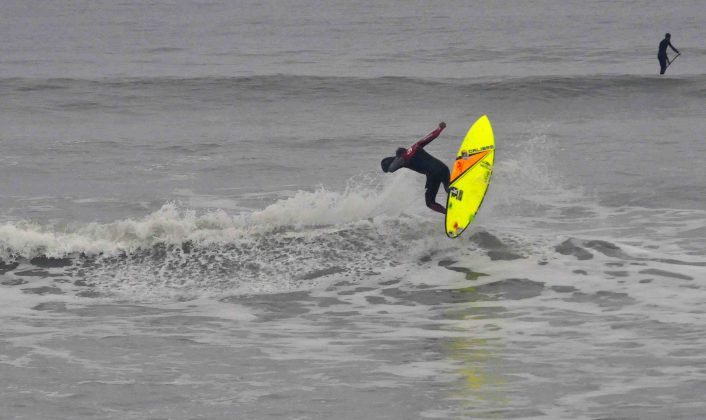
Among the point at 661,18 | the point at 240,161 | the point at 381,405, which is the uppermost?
the point at 661,18

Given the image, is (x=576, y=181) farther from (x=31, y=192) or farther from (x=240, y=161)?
(x=31, y=192)

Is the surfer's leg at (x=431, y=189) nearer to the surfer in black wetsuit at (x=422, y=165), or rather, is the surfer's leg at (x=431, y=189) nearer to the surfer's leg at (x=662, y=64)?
the surfer in black wetsuit at (x=422, y=165)

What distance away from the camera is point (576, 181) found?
62.2 ft

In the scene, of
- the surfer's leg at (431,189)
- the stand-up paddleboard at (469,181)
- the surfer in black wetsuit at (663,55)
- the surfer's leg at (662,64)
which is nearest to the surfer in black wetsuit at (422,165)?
the surfer's leg at (431,189)

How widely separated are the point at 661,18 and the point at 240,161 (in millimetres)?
29322

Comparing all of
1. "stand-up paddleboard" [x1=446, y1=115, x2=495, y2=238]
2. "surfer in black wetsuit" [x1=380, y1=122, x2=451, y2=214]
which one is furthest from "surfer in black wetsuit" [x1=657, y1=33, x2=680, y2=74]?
"surfer in black wetsuit" [x1=380, y1=122, x2=451, y2=214]

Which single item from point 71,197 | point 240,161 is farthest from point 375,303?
point 240,161

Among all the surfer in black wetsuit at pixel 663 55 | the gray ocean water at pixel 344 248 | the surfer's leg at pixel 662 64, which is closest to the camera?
the gray ocean water at pixel 344 248

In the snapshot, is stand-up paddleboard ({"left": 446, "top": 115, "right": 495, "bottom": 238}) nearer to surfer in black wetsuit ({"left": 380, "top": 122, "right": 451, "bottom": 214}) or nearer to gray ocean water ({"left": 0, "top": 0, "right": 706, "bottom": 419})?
surfer in black wetsuit ({"left": 380, "top": 122, "right": 451, "bottom": 214})

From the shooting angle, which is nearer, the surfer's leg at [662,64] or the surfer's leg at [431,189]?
the surfer's leg at [431,189]

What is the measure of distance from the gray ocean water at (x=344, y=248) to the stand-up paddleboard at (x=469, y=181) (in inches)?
18.9

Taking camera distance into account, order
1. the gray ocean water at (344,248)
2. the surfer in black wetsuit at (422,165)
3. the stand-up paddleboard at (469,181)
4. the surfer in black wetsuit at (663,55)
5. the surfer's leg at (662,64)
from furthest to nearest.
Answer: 1. the surfer's leg at (662,64)
2. the surfer in black wetsuit at (663,55)
3. the stand-up paddleboard at (469,181)
4. the surfer in black wetsuit at (422,165)
5. the gray ocean water at (344,248)

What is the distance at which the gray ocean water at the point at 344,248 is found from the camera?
926 centimetres

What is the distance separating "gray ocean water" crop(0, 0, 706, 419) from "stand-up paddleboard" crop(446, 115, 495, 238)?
48cm
